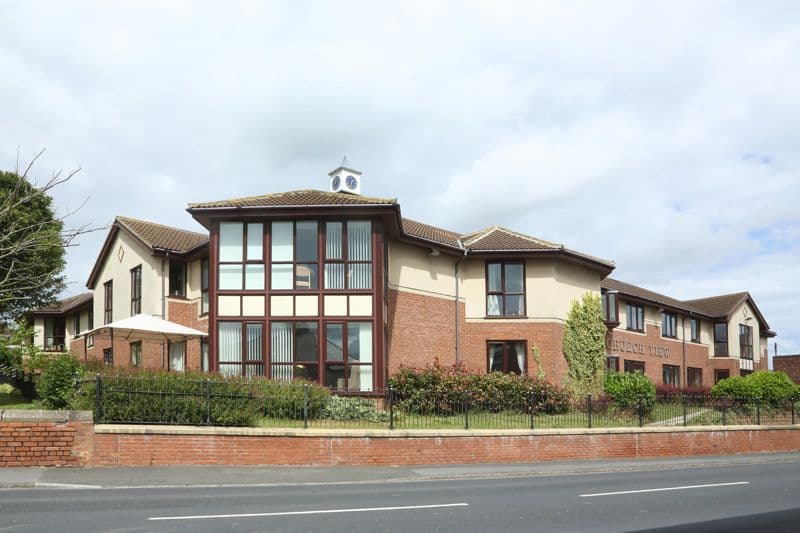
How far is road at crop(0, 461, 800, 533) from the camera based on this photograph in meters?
9.48

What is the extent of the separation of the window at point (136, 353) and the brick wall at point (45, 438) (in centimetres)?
1323

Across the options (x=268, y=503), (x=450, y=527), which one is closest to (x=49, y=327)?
(x=268, y=503)

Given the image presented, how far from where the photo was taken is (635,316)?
37.5m

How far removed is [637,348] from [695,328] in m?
9.19

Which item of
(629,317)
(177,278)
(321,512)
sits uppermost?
(177,278)

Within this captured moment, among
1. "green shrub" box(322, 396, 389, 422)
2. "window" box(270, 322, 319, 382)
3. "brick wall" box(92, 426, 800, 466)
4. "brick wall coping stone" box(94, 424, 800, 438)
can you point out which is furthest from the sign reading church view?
"green shrub" box(322, 396, 389, 422)

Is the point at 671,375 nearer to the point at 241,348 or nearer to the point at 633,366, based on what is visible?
the point at 633,366

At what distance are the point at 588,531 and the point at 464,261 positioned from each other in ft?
64.5

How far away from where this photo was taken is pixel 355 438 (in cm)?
1738

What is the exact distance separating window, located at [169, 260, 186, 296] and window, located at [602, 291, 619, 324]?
53.3ft

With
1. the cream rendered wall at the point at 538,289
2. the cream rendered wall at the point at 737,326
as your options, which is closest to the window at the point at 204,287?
the cream rendered wall at the point at 538,289

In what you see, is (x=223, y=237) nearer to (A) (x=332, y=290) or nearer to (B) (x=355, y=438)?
(A) (x=332, y=290)

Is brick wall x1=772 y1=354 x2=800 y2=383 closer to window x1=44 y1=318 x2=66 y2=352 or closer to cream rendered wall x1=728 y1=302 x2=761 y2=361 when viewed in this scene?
cream rendered wall x1=728 y1=302 x2=761 y2=361

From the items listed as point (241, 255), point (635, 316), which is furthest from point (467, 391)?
point (635, 316)
